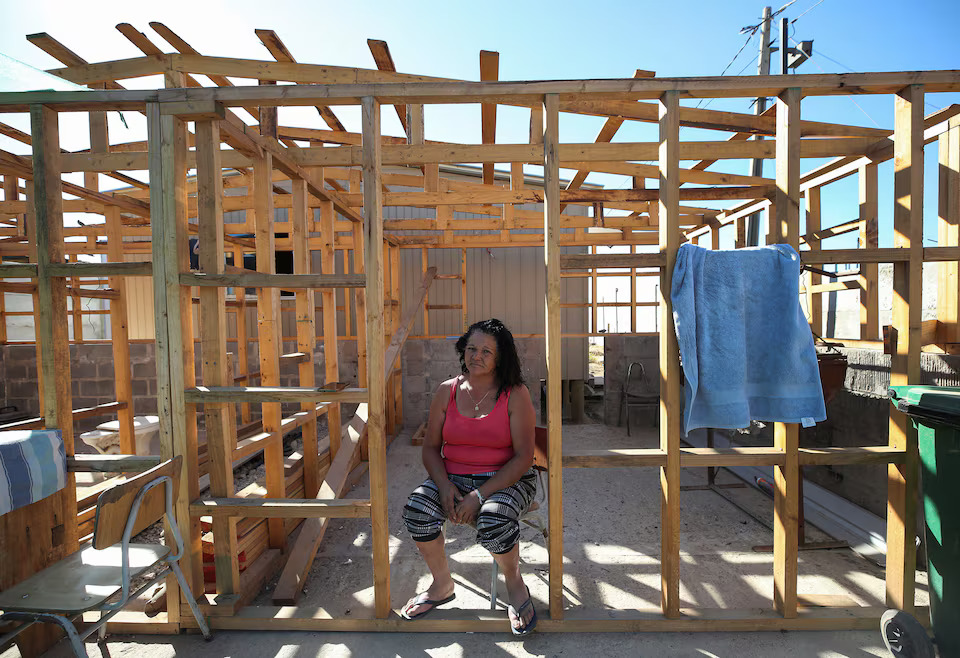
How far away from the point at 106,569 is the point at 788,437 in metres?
→ 3.14

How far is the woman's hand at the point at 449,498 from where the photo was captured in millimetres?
2168

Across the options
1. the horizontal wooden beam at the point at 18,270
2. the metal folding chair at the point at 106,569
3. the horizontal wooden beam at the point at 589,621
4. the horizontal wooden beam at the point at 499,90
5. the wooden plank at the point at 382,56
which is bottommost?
the horizontal wooden beam at the point at 589,621

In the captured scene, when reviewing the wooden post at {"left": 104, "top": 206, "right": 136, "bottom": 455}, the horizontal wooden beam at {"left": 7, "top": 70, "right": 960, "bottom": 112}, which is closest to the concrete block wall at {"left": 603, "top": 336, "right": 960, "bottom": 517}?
the horizontal wooden beam at {"left": 7, "top": 70, "right": 960, "bottom": 112}

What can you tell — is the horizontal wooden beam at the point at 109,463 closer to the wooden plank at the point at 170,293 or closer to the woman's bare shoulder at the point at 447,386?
the wooden plank at the point at 170,293

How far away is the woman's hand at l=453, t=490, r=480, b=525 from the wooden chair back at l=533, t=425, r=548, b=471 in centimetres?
40

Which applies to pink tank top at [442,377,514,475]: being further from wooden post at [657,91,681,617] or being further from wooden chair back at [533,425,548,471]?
wooden post at [657,91,681,617]

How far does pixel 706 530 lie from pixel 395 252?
459cm

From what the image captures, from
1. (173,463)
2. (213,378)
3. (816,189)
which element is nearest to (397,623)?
(173,463)

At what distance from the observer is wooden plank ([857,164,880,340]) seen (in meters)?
3.75

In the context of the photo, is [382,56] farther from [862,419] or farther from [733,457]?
[862,419]

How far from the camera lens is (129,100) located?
208cm

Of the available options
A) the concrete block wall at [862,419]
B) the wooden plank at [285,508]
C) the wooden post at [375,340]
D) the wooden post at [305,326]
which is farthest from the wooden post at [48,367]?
the concrete block wall at [862,419]

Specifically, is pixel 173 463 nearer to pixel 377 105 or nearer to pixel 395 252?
pixel 377 105

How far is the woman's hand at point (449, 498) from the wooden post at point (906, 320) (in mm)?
2116
